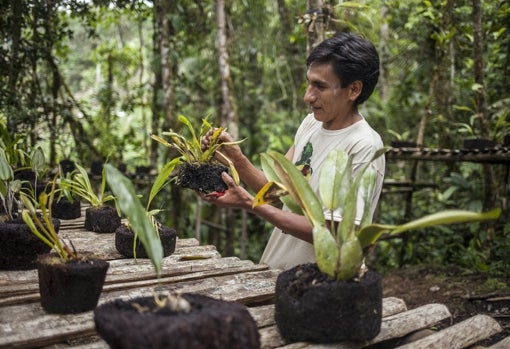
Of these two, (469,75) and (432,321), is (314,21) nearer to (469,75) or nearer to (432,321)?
(432,321)

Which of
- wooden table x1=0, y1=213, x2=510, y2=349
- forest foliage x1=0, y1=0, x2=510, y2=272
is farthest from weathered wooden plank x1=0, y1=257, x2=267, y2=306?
forest foliage x1=0, y1=0, x2=510, y2=272

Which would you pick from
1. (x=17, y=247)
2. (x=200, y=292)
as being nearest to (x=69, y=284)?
(x=200, y=292)

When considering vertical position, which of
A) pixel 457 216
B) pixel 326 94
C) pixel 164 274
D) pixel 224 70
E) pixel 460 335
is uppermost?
pixel 224 70

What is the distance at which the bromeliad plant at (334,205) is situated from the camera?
50.0 inches

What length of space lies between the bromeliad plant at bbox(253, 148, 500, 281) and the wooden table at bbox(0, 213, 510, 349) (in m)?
0.23

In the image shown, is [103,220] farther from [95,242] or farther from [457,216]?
[457,216]

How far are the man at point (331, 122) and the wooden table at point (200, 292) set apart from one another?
196 mm

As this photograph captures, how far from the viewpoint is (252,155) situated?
23.5 feet

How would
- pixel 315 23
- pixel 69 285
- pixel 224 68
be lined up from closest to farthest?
pixel 69 285, pixel 315 23, pixel 224 68

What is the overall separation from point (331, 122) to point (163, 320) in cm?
125

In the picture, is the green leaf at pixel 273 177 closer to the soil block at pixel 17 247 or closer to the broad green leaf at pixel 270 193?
the broad green leaf at pixel 270 193

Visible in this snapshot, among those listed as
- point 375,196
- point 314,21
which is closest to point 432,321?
point 375,196

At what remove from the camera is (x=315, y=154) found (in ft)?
6.50

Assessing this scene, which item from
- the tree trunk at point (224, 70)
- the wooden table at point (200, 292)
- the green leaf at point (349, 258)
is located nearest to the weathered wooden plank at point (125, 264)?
the wooden table at point (200, 292)
